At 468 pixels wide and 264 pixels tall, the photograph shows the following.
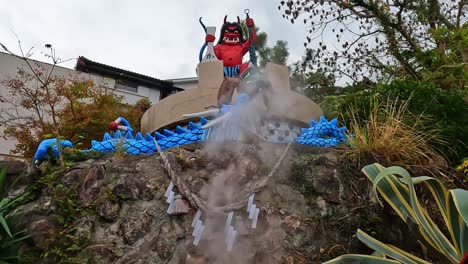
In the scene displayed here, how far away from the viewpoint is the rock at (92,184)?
4941mm

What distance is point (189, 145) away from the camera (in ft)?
18.5

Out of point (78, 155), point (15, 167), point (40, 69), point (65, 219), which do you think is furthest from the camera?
point (40, 69)

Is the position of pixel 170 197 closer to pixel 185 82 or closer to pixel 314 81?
pixel 314 81

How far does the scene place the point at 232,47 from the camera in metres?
8.30

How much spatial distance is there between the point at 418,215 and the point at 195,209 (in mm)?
2250

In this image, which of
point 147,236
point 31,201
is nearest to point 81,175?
point 31,201

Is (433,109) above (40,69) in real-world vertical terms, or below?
below

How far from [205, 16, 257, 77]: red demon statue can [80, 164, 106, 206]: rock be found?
355 cm

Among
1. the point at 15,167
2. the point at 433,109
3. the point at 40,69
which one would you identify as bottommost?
the point at 15,167

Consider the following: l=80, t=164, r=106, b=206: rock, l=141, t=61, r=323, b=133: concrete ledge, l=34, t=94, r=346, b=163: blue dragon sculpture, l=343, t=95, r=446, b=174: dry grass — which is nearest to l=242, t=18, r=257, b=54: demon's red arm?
l=141, t=61, r=323, b=133: concrete ledge

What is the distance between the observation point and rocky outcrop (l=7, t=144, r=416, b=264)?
4379 millimetres

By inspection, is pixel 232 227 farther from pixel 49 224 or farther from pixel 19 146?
pixel 19 146

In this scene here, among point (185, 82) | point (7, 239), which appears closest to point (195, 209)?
point (7, 239)

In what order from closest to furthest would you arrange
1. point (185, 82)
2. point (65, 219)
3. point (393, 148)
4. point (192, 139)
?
point (65, 219), point (393, 148), point (192, 139), point (185, 82)
